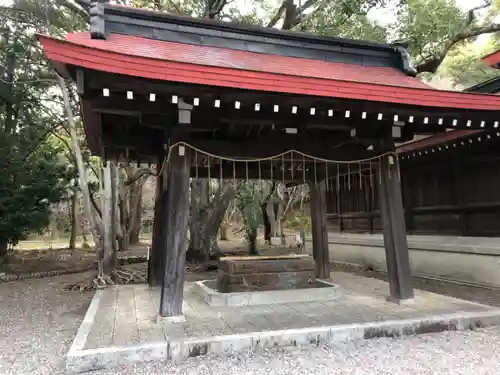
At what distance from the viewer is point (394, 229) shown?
586 cm

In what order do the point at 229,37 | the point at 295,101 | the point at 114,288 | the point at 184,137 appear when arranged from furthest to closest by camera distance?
the point at 114,288
the point at 229,37
the point at 184,137
the point at 295,101

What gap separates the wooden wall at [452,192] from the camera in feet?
24.9

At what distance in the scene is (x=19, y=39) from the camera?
36.8 ft

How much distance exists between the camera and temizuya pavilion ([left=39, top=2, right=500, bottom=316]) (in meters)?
4.18

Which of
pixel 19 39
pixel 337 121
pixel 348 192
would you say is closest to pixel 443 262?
pixel 348 192

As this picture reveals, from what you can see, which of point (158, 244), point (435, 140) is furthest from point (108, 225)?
point (435, 140)

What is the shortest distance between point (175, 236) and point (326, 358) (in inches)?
87.2

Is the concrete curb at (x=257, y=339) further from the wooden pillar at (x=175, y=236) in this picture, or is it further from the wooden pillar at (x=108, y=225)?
the wooden pillar at (x=108, y=225)

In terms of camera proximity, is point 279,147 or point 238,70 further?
point 279,147

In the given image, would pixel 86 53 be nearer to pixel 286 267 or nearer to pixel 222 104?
pixel 222 104

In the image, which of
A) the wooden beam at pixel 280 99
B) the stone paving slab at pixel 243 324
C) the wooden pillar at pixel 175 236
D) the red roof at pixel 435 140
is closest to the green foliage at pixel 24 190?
the stone paving slab at pixel 243 324

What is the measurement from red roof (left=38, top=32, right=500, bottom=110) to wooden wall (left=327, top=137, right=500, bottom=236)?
7.47 feet

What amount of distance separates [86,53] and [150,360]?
3.05 meters

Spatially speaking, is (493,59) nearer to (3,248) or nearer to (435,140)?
(435,140)
